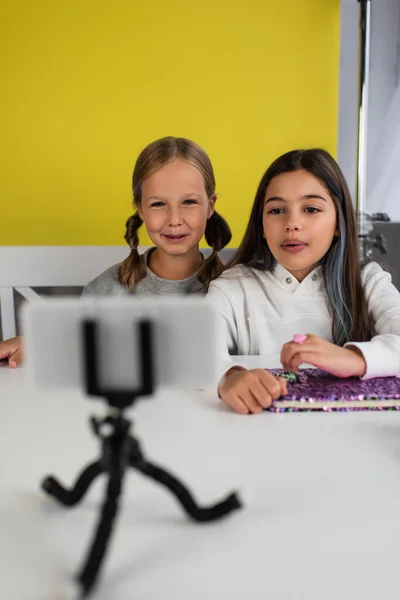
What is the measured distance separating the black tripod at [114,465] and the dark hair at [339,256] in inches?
32.5

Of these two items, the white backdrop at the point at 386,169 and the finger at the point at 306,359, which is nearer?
the finger at the point at 306,359

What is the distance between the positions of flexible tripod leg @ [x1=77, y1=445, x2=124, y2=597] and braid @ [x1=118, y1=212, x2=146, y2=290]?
110 centimetres

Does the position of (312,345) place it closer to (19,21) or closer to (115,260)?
(115,260)

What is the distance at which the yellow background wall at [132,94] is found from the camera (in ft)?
6.44

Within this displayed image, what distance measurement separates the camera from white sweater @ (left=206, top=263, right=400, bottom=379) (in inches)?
48.0

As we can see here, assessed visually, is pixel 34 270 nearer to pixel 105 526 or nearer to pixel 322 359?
pixel 322 359

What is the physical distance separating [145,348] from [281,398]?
0.40 meters

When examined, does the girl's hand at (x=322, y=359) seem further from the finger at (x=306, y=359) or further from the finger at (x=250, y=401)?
the finger at (x=250, y=401)

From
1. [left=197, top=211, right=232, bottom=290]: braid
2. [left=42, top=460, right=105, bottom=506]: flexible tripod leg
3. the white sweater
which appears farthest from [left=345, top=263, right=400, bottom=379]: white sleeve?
[left=42, top=460, right=105, bottom=506]: flexible tripod leg

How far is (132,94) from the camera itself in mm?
2002

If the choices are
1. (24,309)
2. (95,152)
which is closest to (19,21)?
(95,152)

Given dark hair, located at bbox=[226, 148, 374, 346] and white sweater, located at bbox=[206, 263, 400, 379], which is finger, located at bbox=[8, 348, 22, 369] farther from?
dark hair, located at bbox=[226, 148, 374, 346]

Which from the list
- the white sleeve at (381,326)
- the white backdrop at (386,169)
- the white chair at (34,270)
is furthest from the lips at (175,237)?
the white backdrop at (386,169)

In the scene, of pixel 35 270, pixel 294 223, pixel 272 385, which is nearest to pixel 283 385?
pixel 272 385
